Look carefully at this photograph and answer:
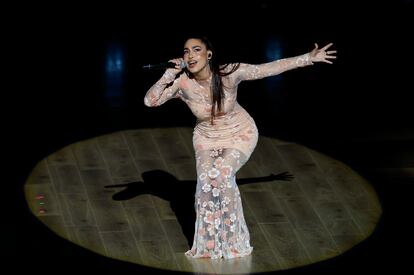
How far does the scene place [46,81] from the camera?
13461mm

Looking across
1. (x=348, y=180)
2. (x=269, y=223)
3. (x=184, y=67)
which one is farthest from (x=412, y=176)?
(x=184, y=67)

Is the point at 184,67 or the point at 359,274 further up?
the point at 184,67

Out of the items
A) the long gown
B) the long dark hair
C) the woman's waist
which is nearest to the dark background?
the long gown

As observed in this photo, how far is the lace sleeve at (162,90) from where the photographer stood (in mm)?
10242

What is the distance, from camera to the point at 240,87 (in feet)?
44.3

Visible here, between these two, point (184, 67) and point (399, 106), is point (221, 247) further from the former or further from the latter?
point (399, 106)

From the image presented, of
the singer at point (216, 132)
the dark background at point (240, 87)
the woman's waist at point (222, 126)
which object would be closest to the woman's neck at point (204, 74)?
the singer at point (216, 132)

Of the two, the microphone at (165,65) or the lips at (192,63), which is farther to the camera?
the lips at (192,63)

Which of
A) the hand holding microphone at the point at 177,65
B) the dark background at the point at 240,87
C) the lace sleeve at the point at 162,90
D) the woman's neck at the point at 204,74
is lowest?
the dark background at the point at 240,87

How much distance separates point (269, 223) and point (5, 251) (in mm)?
1947

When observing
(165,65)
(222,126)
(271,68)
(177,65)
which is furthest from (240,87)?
(165,65)

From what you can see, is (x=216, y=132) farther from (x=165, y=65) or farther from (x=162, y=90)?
(x=165, y=65)

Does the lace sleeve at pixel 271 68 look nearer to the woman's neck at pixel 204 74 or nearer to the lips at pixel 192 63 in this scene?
the woman's neck at pixel 204 74

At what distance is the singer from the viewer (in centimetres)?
1019
